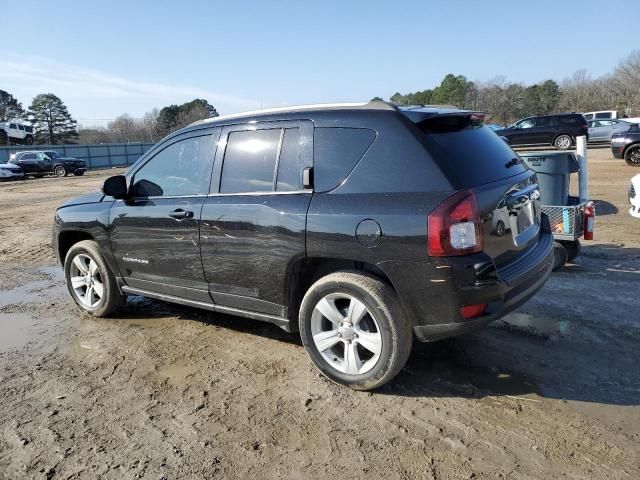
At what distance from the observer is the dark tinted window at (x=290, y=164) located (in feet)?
11.9

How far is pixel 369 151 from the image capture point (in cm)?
333

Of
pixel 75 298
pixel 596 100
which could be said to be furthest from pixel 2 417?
pixel 596 100

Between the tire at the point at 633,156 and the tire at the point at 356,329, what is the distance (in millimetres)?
16435

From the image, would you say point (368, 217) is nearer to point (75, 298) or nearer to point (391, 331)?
point (391, 331)

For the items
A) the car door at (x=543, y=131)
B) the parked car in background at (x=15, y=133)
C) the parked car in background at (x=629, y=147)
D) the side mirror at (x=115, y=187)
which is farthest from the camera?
the parked car in background at (x=15, y=133)

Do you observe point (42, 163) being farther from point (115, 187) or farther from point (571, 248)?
point (571, 248)

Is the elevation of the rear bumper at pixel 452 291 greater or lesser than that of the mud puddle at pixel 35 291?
greater

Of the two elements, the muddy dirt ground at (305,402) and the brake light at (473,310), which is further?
the brake light at (473,310)

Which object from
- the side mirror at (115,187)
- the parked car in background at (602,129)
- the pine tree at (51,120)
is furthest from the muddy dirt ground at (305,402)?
Result: the pine tree at (51,120)

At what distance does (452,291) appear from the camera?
300cm

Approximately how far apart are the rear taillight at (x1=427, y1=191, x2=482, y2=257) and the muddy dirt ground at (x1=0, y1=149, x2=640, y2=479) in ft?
3.33

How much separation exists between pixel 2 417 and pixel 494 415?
316 centimetres

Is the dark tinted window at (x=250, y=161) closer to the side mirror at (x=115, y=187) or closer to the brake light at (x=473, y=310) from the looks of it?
the side mirror at (x=115, y=187)

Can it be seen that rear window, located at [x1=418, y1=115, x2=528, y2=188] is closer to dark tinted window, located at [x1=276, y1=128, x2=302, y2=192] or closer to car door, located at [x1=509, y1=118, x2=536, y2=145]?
dark tinted window, located at [x1=276, y1=128, x2=302, y2=192]
